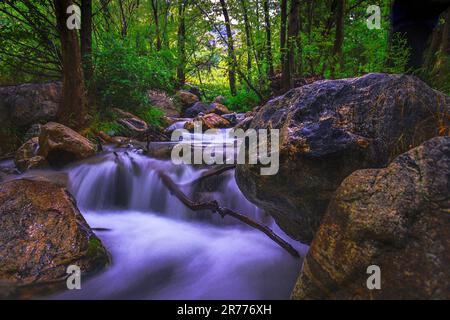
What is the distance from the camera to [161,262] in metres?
3.15

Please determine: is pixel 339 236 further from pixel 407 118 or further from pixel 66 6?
pixel 66 6

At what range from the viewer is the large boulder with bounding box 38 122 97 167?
485 cm

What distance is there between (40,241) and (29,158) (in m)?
2.93

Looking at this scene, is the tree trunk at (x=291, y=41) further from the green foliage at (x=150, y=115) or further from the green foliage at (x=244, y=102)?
the green foliage at (x=244, y=102)

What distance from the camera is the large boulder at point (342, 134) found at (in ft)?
7.63

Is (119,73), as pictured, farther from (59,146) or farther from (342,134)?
(342,134)

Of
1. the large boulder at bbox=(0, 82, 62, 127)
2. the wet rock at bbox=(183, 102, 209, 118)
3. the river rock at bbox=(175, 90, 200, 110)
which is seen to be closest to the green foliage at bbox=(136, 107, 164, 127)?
the large boulder at bbox=(0, 82, 62, 127)

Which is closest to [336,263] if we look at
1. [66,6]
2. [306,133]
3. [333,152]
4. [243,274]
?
[333,152]

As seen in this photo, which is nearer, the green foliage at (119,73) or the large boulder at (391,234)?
A: the large boulder at (391,234)

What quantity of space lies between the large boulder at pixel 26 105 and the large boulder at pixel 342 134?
5.28 meters

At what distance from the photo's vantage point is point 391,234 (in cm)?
168

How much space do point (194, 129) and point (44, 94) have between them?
150 inches

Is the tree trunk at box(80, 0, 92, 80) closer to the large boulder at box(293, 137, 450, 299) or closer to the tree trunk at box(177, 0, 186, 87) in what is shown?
the tree trunk at box(177, 0, 186, 87)

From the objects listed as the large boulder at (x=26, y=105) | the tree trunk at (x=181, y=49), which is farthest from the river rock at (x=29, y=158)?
the tree trunk at (x=181, y=49)
